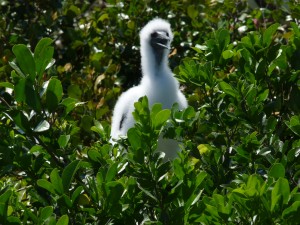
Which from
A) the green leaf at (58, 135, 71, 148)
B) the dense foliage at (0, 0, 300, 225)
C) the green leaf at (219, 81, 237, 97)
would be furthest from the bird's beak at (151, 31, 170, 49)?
the green leaf at (58, 135, 71, 148)

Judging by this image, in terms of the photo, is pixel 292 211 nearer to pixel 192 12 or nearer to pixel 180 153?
pixel 180 153

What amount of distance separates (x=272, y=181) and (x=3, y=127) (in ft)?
4.06

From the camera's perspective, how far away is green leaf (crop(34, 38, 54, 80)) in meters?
2.89

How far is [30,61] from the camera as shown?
285cm

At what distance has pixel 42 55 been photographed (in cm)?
290

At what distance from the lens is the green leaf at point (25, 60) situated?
2814 mm

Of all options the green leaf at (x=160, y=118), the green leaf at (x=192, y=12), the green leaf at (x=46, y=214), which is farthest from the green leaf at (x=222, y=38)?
the green leaf at (x=192, y=12)

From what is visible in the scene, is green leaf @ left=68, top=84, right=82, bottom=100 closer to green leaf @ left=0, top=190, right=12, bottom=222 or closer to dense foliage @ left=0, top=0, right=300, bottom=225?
dense foliage @ left=0, top=0, right=300, bottom=225

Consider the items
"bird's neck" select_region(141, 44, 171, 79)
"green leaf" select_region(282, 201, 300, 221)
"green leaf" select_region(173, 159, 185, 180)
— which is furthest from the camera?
"bird's neck" select_region(141, 44, 171, 79)

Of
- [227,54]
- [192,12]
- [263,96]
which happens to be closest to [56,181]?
[263,96]

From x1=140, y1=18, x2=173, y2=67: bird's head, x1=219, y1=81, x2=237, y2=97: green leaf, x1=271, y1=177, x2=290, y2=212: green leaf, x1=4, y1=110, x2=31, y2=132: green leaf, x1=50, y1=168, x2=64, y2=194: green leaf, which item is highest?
x1=140, y1=18, x2=173, y2=67: bird's head

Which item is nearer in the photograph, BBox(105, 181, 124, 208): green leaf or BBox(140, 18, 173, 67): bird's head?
BBox(105, 181, 124, 208): green leaf

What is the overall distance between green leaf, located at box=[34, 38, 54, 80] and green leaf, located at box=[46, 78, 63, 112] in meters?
0.06

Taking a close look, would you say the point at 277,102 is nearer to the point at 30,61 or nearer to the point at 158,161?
the point at 158,161
